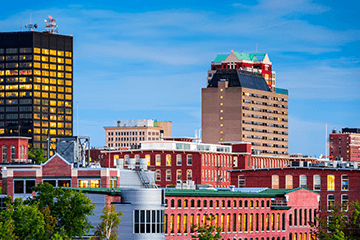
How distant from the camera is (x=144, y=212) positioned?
12588cm

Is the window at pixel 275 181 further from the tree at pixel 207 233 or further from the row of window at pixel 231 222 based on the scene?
the tree at pixel 207 233

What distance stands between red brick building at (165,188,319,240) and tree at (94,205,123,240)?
50.8ft

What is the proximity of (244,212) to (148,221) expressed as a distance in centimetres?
2880

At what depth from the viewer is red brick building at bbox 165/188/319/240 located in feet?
449

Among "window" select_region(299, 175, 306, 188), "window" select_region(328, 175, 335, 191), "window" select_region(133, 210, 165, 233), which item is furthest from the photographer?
"window" select_region(299, 175, 306, 188)

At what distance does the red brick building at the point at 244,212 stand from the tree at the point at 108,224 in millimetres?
15481

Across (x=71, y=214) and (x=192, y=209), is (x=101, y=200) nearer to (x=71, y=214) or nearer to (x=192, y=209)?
(x=71, y=214)

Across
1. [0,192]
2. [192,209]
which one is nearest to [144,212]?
[192,209]

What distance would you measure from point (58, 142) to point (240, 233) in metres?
46.0

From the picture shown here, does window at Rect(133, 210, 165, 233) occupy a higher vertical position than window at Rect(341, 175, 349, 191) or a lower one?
lower

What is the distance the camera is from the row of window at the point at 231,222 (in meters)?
137

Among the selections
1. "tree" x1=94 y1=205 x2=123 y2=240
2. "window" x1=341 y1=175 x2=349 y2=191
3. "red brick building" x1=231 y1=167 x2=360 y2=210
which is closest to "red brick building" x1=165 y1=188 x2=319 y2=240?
"tree" x1=94 y1=205 x2=123 y2=240

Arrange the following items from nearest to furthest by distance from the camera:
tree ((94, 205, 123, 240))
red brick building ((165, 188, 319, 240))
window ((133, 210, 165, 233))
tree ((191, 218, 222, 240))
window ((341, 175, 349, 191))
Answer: tree ((94, 205, 123, 240))
window ((133, 210, 165, 233))
tree ((191, 218, 222, 240))
red brick building ((165, 188, 319, 240))
window ((341, 175, 349, 191))

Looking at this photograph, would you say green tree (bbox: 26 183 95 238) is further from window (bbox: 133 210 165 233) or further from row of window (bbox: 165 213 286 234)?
row of window (bbox: 165 213 286 234)
